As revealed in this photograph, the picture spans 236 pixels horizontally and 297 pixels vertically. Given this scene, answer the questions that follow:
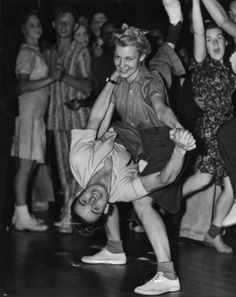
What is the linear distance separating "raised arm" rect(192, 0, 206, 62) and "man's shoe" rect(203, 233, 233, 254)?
105cm

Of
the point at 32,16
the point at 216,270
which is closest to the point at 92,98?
the point at 32,16

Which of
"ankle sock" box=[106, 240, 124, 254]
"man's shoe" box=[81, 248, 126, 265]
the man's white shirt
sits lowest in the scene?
"man's shoe" box=[81, 248, 126, 265]

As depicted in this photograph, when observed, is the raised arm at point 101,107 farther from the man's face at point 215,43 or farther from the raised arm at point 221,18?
the man's face at point 215,43

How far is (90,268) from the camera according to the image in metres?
4.56

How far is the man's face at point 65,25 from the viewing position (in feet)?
18.9

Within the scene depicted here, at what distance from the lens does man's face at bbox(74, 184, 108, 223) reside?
161 inches

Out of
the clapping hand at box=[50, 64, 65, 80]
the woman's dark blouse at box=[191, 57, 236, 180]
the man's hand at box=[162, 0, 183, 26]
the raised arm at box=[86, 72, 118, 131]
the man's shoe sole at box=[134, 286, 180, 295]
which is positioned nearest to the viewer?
the man's shoe sole at box=[134, 286, 180, 295]

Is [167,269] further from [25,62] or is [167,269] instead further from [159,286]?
[25,62]

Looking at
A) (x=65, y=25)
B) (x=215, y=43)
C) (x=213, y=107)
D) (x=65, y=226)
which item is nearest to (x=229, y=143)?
(x=213, y=107)

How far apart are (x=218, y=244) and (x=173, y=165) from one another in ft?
4.13

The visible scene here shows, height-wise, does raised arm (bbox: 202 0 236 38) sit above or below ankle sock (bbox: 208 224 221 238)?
above

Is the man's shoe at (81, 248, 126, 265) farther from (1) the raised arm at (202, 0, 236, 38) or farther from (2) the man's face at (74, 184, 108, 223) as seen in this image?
(1) the raised arm at (202, 0, 236, 38)

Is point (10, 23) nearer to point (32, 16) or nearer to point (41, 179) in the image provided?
point (32, 16)

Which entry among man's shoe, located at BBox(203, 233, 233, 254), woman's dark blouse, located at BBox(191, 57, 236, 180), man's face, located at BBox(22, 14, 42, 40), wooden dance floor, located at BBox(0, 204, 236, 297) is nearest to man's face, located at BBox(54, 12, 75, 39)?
man's face, located at BBox(22, 14, 42, 40)
